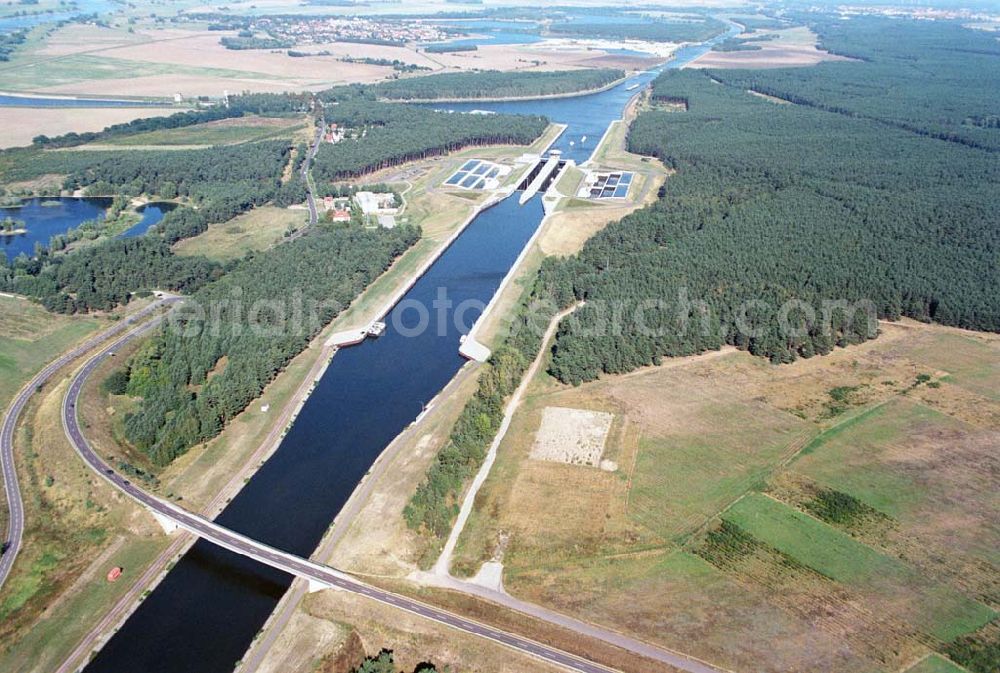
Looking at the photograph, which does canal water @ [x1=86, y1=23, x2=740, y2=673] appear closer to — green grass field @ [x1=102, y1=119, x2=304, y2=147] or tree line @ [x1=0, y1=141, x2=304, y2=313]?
tree line @ [x1=0, y1=141, x2=304, y2=313]

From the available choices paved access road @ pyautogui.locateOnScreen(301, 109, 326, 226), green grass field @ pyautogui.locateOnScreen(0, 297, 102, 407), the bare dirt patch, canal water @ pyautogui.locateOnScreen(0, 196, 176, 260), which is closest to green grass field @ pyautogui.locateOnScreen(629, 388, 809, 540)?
the bare dirt patch

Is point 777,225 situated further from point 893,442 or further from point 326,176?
point 326,176

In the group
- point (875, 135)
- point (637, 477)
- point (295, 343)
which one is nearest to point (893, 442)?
point (637, 477)

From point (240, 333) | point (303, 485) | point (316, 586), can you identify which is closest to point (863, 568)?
point (316, 586)

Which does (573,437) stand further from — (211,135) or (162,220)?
(211,135)

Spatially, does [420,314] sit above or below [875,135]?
below
